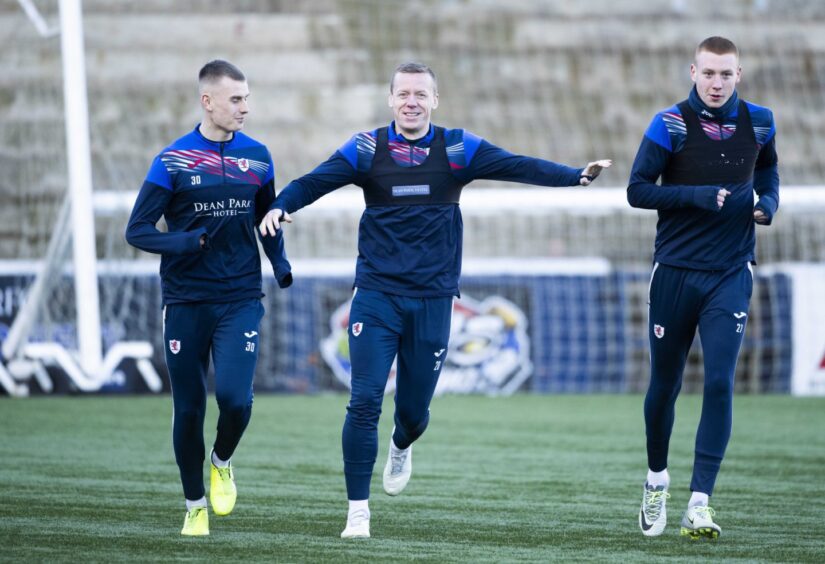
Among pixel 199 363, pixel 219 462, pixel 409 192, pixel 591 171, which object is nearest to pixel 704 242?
pixel 591 171

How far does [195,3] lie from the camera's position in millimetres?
20391

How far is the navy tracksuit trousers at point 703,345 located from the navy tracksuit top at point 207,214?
67.3 inches

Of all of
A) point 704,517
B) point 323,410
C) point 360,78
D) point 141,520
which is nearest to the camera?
point 704,517

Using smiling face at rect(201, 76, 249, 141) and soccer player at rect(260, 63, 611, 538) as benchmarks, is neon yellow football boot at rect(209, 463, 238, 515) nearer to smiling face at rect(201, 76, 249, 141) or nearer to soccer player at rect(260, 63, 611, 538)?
soccer player at rect(260, 63, 611, 538)

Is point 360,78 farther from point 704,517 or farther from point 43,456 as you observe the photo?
point 704,517

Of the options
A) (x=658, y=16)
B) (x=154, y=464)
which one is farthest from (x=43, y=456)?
(x=658, y=16)

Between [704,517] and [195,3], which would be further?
[195,3]

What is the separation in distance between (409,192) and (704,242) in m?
1.33

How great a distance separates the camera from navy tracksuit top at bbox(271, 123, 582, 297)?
6180mm

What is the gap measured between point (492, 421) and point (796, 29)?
35.4ft

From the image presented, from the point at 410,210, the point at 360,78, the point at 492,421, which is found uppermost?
the point at 360,78

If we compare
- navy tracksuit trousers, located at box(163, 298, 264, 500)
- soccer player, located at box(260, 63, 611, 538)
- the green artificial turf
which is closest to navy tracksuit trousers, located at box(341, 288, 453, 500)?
soccer player, located at box(260, 63, 611, 538)

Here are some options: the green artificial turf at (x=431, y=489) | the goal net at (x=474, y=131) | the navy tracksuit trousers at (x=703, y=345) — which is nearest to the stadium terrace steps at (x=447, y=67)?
the goal net at (x=474, y=131)

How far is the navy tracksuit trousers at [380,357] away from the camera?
6.05 metres
